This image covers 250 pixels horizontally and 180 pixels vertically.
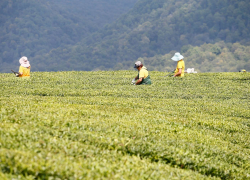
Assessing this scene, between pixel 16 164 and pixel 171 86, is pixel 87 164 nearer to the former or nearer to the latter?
pixel 16 164

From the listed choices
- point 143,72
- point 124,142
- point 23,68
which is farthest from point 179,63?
point 124,142

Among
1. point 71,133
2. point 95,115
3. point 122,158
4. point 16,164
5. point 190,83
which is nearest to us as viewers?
point 16,164

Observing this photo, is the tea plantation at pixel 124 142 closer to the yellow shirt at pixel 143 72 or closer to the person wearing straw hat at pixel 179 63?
the yellow shirt at pixel 143 72

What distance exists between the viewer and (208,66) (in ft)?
631

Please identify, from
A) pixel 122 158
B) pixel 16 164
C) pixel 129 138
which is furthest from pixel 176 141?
pixel 16 164

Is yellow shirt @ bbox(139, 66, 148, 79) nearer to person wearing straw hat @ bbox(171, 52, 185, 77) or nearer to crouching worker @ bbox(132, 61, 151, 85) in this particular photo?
crouching worker @ bbox(132, 61, 151, 85)

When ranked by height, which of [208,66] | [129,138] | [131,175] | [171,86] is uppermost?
[208,66]

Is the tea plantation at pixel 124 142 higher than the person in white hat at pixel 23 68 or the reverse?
the reverse

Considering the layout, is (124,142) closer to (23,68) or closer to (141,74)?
(141,74)

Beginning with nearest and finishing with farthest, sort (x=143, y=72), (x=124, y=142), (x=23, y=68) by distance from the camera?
1. (x=124, y=142)
2. (x=143, y=72)
3. (x=23, y=68)

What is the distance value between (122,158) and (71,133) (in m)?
1.71

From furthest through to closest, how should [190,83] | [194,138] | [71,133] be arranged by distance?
[190,83] < [194,138] < [71,133]

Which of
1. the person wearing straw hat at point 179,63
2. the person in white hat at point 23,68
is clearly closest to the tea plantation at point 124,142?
the person in white hat at point 23,68

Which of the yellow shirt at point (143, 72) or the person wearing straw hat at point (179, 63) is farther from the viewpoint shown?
the person wearing straw hat at point (179, 63)
